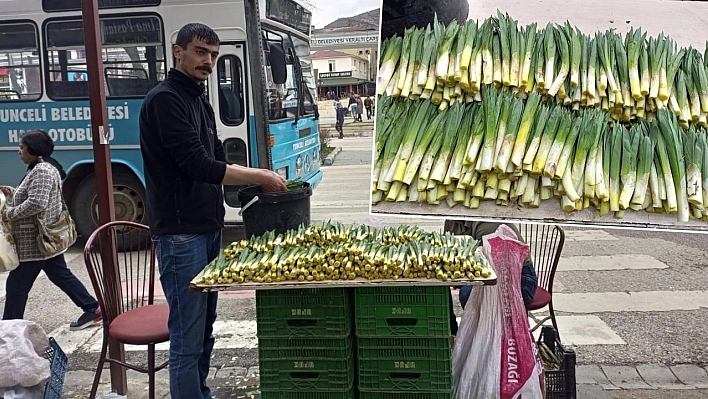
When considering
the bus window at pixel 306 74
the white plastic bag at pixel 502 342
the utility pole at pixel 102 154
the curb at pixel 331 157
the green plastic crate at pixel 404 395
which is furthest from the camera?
the curb at pixel 331 157

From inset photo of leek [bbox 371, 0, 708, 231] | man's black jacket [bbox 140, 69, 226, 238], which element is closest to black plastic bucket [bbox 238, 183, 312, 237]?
man's black jacket [bbox 140, 69, 226, 238]

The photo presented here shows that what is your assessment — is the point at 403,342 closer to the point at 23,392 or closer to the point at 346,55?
the point at 23,392

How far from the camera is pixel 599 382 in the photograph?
420 cm

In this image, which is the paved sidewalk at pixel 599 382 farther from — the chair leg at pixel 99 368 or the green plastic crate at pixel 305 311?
the green plastic crate at pixel 305 311

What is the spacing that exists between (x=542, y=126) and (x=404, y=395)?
159cm

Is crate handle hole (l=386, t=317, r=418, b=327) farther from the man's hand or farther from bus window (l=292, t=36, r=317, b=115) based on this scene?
bus window (l=292, t=36, r=317, b=115)

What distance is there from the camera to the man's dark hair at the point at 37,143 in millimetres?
5035

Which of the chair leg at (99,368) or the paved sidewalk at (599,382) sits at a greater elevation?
the chair leg at (99,368)

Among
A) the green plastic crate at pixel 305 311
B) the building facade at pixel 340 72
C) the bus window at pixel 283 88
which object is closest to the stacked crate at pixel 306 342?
the green plastic crate at pixel 305 311

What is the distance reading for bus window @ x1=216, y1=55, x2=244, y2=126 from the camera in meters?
7.80

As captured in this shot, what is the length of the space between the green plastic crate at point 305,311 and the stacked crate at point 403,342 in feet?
0.26

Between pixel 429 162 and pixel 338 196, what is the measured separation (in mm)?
→ 9621

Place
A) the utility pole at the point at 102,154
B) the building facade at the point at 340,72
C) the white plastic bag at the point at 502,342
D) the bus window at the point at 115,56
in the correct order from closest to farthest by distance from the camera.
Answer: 1. the white plastic bag at the point at 502,342
2. the utility pole at the point at 102,154
3. the bus window at the point at 115,56
4. the building facade at the point at 340,72

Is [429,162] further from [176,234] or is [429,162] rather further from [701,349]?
[701,349]
